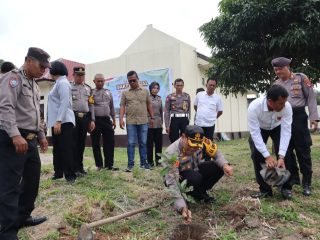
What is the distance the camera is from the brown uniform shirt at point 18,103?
316 cm

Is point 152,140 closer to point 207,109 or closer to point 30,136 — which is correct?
point 207,109

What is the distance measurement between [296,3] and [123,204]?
6.54 metres

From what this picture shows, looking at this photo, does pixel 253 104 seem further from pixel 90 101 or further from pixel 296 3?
pixel 296 3

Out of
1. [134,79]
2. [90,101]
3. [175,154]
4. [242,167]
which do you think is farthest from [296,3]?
[175,154]

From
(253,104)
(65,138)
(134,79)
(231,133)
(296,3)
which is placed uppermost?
(296,3)

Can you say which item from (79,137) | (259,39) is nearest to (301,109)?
(79,137)

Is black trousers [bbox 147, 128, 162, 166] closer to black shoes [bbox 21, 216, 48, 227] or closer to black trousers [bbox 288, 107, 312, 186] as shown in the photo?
black trousers [bbox 288, 107, 312, 186]

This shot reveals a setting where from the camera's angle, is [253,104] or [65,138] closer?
[253,104]

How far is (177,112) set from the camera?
22.3 ft

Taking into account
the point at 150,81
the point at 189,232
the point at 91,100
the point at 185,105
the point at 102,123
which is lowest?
the point at 189,232

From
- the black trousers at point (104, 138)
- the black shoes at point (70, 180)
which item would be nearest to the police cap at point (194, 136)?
the black shoes at point (70, 180)

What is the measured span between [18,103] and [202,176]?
215 centimetres

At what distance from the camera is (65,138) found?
4.96 meters

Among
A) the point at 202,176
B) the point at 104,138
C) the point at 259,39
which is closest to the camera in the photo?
the point at 202,176
